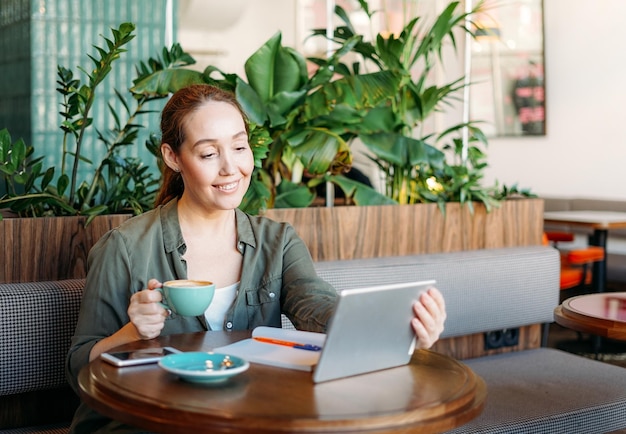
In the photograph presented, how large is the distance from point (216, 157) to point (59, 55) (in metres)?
2.58

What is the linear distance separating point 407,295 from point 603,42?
6610mm

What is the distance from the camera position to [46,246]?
255 centimetres

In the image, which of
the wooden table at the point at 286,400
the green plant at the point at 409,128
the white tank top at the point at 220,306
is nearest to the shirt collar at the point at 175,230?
the white tank top at the point at 220,306

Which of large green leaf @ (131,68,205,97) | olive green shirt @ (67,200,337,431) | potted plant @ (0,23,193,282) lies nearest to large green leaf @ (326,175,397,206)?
large green leaf @ (131,68,205,97)

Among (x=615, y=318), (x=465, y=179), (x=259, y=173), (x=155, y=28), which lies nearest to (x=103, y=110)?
(x=155, y=28)

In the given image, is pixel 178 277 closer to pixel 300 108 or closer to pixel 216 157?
pixel 216 157

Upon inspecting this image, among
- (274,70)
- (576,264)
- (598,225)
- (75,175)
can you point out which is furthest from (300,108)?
(576,264)

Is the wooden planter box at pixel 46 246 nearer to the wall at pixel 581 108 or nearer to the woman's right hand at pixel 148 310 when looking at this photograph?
the woman's right hand at pixel 148 310

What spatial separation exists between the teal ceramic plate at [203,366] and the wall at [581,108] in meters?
6.49

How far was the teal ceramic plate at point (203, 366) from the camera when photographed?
149 centimetres

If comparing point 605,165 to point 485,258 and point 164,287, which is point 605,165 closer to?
point 485,258

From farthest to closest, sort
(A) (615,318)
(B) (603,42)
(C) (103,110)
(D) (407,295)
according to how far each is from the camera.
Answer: (B) (603,42) < (C) (103,110) < (A) (615,318) < (D) (407,295)

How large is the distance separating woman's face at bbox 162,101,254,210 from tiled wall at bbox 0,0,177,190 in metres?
2.33

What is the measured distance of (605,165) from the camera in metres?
7.57
